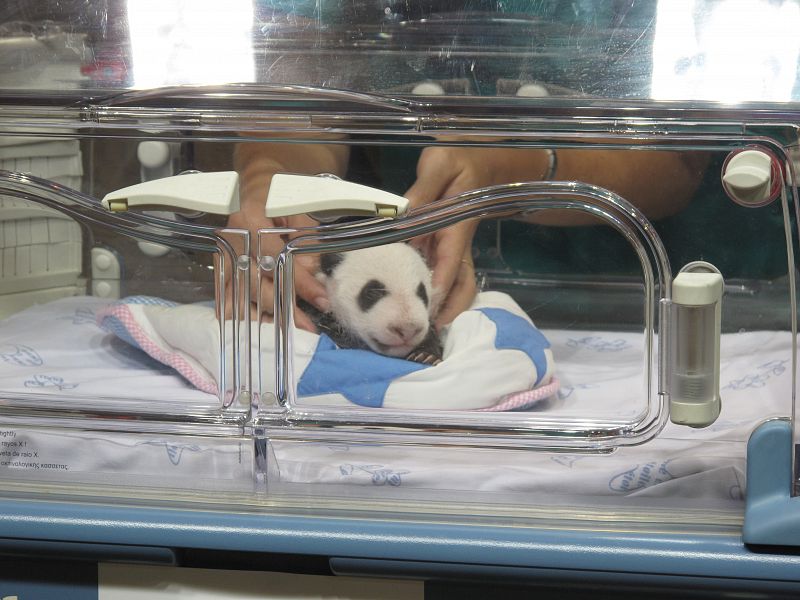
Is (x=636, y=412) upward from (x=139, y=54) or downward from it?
downward

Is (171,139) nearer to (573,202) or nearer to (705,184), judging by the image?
(573,202)

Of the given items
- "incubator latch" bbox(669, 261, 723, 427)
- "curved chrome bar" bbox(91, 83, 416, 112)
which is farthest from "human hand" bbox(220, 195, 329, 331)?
"incubator latch" bbox(669, 261, 723, 427)

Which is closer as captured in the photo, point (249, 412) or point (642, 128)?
point (642, 128)

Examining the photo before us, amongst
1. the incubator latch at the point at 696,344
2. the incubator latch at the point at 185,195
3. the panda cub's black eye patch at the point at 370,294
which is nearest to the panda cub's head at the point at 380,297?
the panda cub's black eye patch at the point at 370,294

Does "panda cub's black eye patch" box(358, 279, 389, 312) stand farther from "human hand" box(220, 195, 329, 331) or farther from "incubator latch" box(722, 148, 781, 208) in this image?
"incubator latch" box(722, 148, 781, 208)

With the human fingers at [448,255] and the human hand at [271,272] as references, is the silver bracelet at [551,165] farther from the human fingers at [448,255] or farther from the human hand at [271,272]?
the human hand at [271,272]

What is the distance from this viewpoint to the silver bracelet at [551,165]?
0.92 meters

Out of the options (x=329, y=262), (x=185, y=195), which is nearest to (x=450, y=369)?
(x=329, y=262)

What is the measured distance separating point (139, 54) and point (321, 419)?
0.45m

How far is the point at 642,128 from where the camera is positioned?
906 millimetres

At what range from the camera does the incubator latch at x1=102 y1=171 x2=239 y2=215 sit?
946 millimetres

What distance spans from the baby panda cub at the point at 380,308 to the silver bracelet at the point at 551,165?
160 mm

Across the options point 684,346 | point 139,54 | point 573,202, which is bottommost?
point 684,346

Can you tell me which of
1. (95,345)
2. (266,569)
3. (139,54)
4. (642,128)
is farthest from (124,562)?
(642,128)
